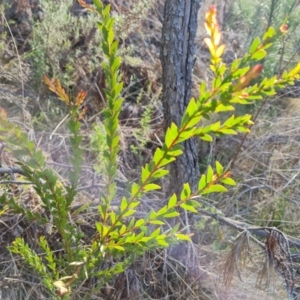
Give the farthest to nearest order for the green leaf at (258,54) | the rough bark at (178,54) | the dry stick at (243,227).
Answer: the dry stick at (243,227) < the rough bark at (178,54) < the green leaf at (258,54)

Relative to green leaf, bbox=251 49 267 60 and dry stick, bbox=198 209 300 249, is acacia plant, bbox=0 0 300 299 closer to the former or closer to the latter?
green leaf, bbox=251 49 267 60

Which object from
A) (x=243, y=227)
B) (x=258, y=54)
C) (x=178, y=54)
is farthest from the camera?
(x=243, y=227)

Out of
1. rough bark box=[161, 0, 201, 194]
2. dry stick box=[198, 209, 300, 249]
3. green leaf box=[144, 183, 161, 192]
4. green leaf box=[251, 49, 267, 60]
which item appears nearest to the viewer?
green leaf box=[251, 49, 267, 60]

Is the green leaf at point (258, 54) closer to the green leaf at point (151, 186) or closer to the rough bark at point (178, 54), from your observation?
the green leaf at point (151, 186)

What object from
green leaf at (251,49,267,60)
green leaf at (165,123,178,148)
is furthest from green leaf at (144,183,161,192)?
green leaf at (251,49,267,60)

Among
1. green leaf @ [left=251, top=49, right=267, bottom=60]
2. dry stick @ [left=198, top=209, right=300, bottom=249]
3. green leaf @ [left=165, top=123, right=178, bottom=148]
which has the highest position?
green leaf @ [left=251, top=49, right=267, bottom=60]

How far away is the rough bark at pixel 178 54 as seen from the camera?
187cm

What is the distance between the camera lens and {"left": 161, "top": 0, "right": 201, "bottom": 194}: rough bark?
6.12ft

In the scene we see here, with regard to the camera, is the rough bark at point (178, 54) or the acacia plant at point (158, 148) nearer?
the acacia plant at point (158, 148)

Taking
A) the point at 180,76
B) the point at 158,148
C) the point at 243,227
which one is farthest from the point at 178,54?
the point at 158,148

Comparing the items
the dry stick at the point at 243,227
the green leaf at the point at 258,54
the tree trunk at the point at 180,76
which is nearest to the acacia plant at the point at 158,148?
the green leaf at the point at 258,54

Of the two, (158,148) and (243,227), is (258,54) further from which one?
(243,227)

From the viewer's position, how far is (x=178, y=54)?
6.26 feet

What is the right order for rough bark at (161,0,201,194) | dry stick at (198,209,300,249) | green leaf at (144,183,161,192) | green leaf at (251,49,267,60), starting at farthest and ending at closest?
dry stick at (198,209,300,249), rough bark at (161,0,201,194), green leaf at (144,183,161,192), green leaf at (251,49,267,60)
